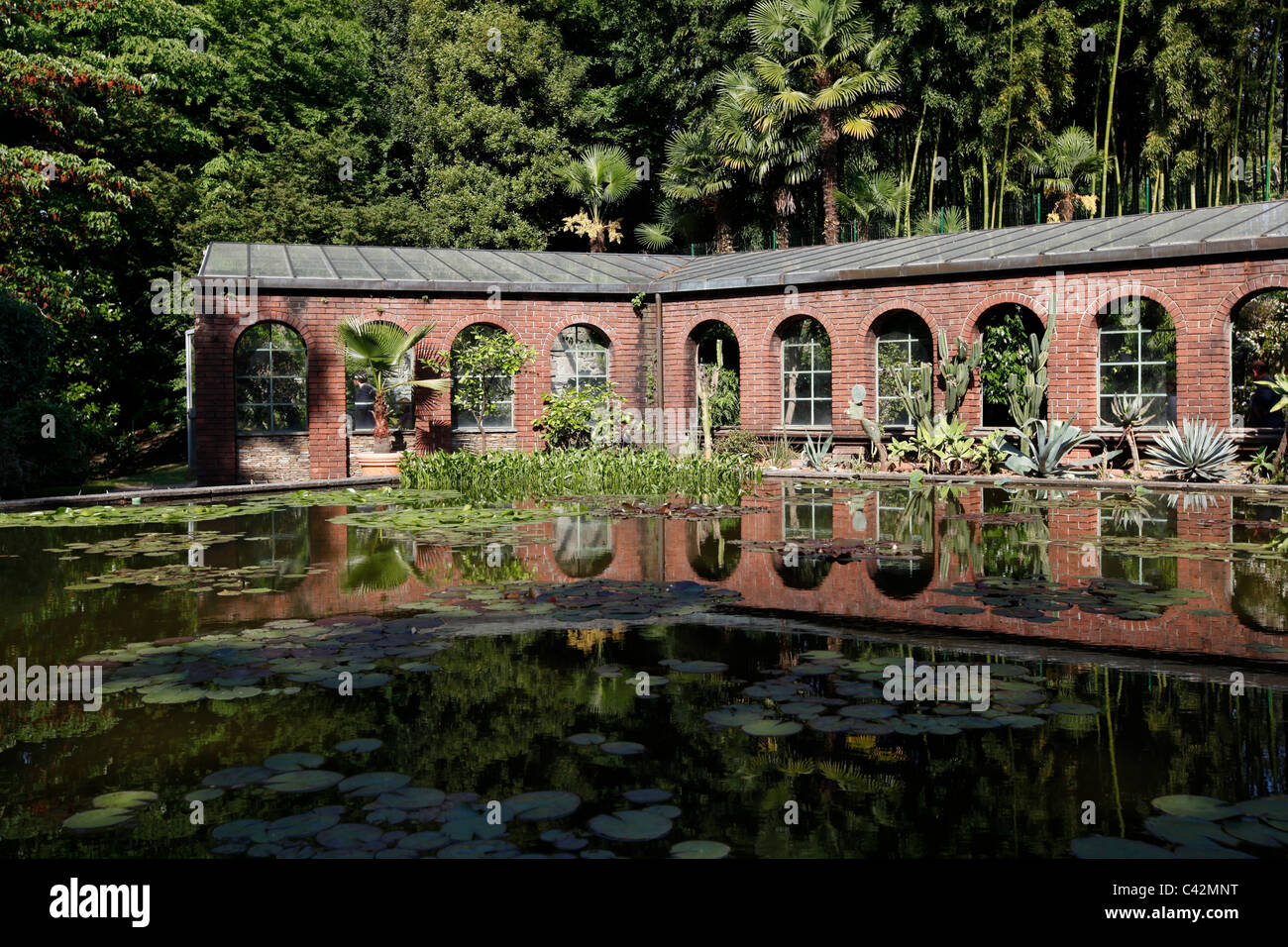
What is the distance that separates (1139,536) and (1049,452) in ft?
20.1

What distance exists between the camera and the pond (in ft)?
10.2

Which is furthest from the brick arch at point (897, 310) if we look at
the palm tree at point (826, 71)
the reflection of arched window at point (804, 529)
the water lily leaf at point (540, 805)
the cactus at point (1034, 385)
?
the water lily leaf at point (540, 805)

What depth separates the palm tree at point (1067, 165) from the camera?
24.5 meters

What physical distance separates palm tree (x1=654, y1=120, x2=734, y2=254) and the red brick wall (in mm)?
9797

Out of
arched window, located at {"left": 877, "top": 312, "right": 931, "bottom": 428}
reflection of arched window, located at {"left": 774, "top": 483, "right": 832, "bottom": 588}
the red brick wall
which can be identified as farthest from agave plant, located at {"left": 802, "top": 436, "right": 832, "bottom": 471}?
reflection of arched window, located at {"left": 774, "top": 483, "right": 832, "bottom": 588}

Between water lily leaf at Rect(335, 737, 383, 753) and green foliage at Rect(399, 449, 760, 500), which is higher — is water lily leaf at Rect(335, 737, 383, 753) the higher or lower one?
the lower one

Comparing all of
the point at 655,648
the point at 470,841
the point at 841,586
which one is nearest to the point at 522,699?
the point at 655,648

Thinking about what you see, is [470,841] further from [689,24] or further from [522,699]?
[689,24]

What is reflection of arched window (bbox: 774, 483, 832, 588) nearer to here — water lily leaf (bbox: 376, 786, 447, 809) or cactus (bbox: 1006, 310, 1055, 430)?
cactus (bbox: 1006, 310, 1055, 430)

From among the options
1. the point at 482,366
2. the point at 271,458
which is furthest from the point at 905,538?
the point at 271,458

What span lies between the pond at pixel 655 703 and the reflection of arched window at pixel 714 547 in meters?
0.06

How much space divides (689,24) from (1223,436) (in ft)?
72.8

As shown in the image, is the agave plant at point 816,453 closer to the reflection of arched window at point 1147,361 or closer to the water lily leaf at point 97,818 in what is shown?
the reflection of arched window at point 1147,361

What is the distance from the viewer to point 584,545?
899 centimetres
